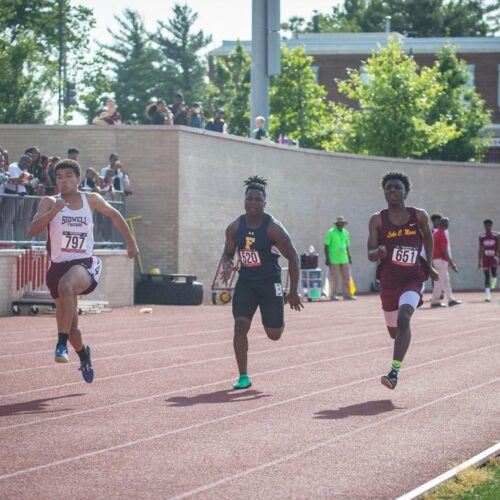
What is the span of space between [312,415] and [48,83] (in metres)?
47.2

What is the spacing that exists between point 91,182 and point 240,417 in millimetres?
17002

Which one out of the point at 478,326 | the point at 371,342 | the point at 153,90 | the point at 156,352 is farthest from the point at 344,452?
the point at 153,90

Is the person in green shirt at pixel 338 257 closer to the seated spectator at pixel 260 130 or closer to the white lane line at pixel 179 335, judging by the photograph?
the seated spectator at pixel 260 130

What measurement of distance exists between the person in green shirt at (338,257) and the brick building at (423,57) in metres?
40.6

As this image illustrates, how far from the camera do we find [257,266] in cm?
1288

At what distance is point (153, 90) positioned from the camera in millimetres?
113000

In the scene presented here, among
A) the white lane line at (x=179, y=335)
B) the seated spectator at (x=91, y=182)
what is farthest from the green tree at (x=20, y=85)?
the white lane line at (x=179, y=335)

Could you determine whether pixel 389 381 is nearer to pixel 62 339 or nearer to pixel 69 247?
pixel 62 339

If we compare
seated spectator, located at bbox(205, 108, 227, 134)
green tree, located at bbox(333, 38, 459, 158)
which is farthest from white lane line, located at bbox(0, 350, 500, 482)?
green tree, located at bbox(333, 38, 459, 158)

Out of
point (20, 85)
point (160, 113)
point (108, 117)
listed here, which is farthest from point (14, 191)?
point (20, 85)

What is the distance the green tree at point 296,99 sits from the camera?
64.6 meters

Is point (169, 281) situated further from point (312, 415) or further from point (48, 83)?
point (48, 83)

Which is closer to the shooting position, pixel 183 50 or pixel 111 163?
pixel 111 163

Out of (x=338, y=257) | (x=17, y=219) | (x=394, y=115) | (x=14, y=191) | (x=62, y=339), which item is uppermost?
(x=394, y=115)
